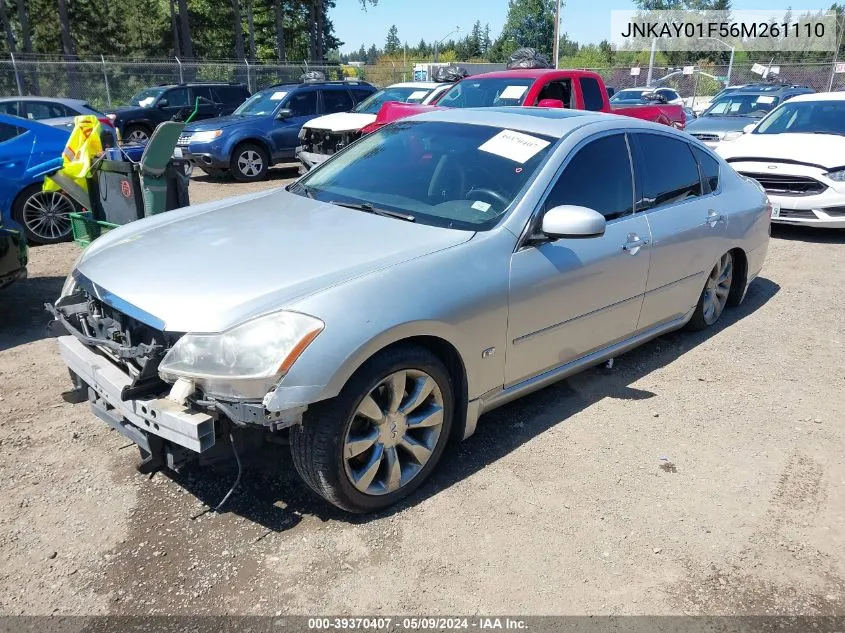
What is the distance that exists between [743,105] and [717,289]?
401 inches

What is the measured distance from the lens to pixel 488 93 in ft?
32.0

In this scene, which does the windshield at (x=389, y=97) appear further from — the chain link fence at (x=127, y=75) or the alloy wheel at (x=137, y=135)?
the chain link fence at (x=127, y=75)

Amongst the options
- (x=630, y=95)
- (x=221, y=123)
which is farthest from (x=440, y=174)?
(x=630, y=95)

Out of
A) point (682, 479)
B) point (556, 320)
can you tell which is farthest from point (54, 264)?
point (682, 479)

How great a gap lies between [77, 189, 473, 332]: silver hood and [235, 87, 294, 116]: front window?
10.3 m

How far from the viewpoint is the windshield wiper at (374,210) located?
3.37 m

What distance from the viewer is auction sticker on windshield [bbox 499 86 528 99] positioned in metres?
9.35

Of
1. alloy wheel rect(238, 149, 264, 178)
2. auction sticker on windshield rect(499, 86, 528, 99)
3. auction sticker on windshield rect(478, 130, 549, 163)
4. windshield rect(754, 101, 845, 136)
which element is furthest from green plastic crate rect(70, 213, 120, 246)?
windshield rect(754, 101, 845, 136)

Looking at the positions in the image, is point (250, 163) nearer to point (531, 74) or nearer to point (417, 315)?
point (531, 74)

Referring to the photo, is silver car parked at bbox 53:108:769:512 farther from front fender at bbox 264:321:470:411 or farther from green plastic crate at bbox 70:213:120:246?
green plastic crate at bbox 70:213:120:246

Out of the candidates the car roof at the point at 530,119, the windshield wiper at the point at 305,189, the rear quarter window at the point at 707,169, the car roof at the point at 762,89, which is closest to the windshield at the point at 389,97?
the car roof at the point at 762,89

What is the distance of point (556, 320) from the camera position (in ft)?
11.3

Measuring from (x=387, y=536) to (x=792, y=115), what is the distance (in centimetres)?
924

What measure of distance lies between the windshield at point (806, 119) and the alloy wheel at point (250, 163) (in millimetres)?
8629
